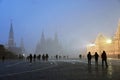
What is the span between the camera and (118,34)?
129250 millimetres

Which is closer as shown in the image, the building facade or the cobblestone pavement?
the cobblestone pavement

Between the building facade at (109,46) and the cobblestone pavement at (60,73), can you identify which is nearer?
the cobblestone pavement at (60,73)

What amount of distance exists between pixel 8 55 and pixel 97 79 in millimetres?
110819

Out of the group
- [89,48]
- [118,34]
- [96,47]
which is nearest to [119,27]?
[118,34]

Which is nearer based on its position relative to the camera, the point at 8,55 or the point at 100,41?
the point at 8,55

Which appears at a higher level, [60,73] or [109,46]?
[109,46]

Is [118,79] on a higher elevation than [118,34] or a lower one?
lower

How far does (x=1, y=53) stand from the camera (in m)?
121

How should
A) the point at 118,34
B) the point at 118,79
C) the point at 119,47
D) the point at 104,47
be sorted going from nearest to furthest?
the point at 118,79, the point at 119,47, the point at 118,34, the point at 104,47

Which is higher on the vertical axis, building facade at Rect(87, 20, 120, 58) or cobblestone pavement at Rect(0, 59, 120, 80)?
building facade at Rect(87, 20, 120, 58)

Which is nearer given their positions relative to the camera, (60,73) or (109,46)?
(60,73)

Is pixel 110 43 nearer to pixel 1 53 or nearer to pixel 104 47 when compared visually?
pixel 104 47

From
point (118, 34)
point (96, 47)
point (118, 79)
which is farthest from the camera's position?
point (96, 47)

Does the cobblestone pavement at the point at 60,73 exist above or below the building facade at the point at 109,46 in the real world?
below
